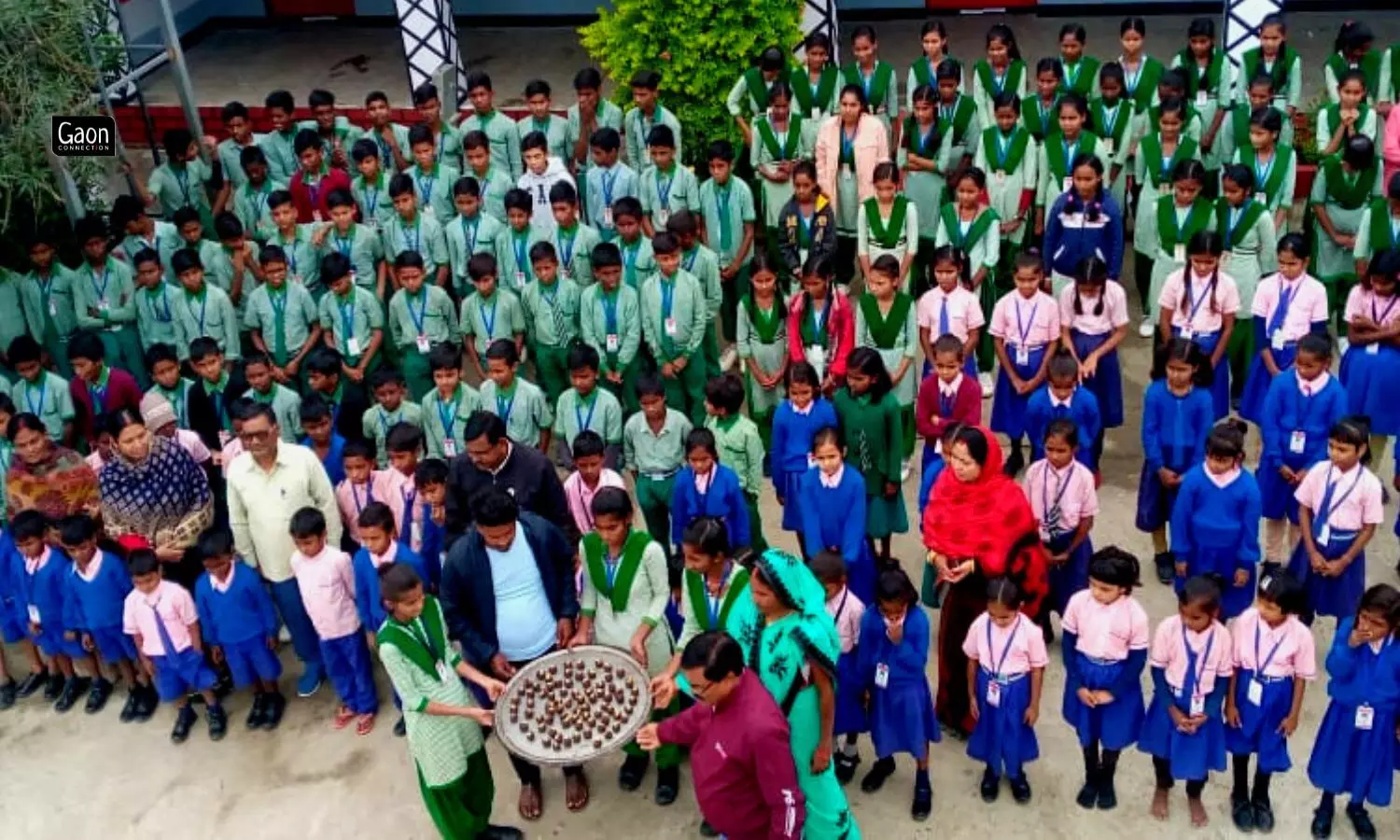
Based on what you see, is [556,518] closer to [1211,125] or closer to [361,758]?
[361,758]

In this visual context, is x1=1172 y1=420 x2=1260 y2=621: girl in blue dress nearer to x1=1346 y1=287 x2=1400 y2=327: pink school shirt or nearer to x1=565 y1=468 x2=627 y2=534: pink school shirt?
x1=1346 y1=287 x2=1400 y2=327: pink school shirt

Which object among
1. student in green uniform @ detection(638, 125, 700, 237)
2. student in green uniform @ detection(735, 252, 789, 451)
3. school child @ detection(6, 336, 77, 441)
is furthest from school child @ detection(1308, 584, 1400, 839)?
school child @ detection(6, 336, 77, 441)

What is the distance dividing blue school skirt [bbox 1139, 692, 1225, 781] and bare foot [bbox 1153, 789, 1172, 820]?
0.55 ft

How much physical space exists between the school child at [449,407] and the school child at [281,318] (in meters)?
1.30

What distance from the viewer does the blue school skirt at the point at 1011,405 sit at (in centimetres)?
768

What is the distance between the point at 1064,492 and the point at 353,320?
408 centimetres

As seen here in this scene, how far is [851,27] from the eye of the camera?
13328 millimetres

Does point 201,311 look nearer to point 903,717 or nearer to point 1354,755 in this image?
point 903,717

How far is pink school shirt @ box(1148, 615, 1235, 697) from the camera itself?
5.48m

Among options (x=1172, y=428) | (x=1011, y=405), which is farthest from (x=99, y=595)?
(x=1172, y=428)

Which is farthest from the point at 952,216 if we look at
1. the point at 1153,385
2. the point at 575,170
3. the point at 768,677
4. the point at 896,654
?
the point at 768,677

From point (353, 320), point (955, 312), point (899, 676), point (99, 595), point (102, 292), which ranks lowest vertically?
point (899, 676)

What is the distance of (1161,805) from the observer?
5918 mm

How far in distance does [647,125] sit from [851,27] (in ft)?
14.7
